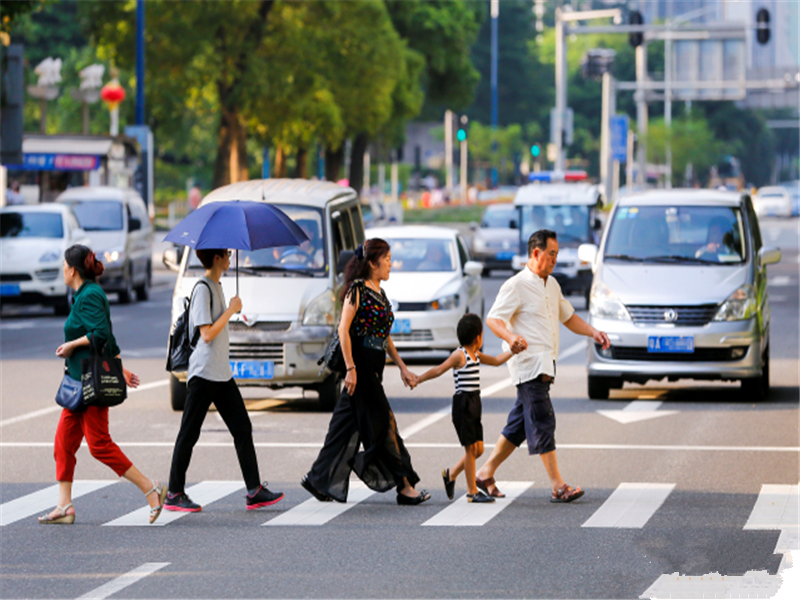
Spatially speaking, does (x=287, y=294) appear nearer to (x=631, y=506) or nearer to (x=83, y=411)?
(x=83, y=411)

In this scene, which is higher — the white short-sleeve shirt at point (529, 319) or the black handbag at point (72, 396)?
the white short-sleeve shirt at point (529, 319)

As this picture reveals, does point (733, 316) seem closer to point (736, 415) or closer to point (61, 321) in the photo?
point (736, 415)

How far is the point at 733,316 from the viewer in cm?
1466

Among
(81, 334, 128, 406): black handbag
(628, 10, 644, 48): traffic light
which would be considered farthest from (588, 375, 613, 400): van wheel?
(628, 10, 644, 48): traffic light

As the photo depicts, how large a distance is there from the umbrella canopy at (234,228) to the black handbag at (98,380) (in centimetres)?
86

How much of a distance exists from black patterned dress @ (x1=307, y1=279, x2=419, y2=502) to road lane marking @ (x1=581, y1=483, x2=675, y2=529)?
3.91 ft

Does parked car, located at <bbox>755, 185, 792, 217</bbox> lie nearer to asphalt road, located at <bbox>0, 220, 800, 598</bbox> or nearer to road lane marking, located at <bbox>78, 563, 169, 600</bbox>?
asphalt road, located at <bbox>0, 220, 800, 598</bbox>

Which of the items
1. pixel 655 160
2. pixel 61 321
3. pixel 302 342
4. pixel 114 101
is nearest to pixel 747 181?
pixel 655 160

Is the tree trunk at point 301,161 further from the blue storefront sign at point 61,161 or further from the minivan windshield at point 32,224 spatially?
the minivan windshield at point 32,224

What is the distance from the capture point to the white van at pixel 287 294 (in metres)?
13.6

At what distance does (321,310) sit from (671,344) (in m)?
3.24

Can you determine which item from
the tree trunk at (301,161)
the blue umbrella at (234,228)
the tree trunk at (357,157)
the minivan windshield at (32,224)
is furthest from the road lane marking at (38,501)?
the tree trunk at (357,157)

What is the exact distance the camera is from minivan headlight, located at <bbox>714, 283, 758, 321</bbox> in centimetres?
1464

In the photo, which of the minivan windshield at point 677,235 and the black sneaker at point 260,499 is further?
the minivan windshield at point 677,235
